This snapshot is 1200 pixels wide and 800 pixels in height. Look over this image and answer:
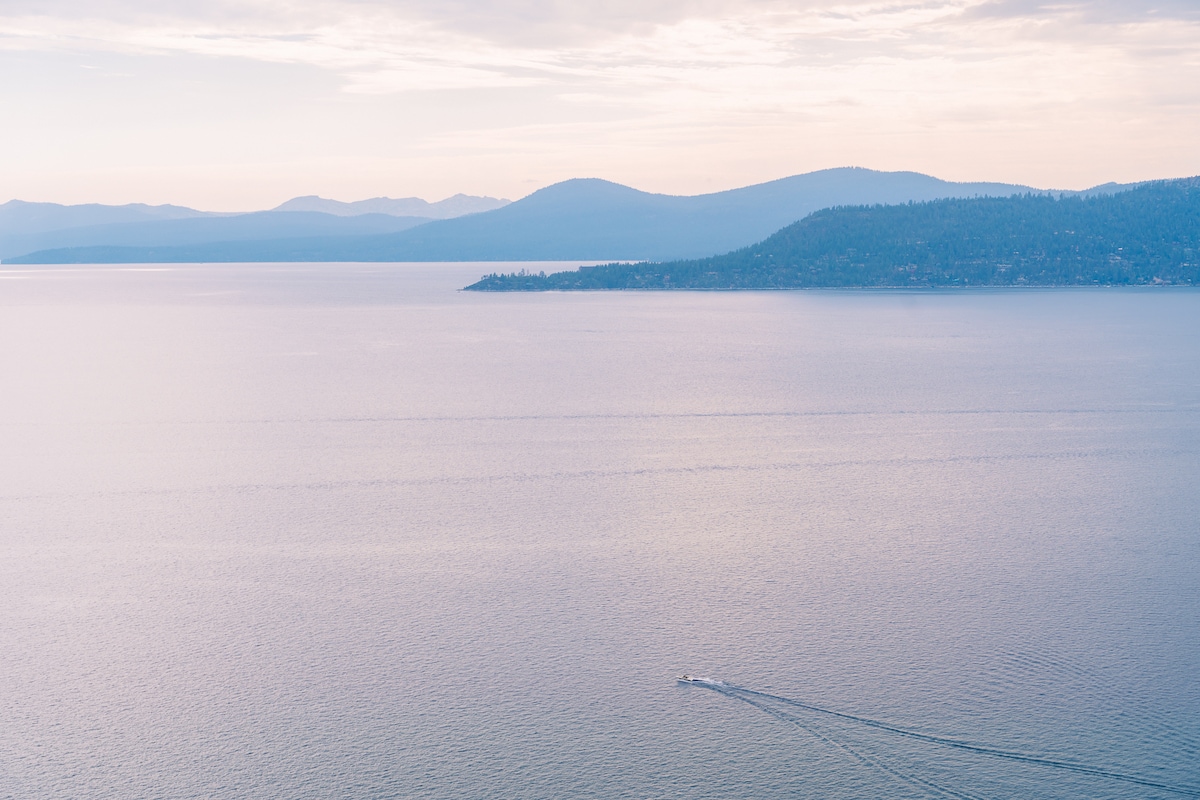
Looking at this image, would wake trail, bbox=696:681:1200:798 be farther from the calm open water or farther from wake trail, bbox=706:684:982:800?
wake trail, bbox=706:684:982:800

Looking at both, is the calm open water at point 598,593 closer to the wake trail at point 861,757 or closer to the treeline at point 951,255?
the wake trail at point 861,757

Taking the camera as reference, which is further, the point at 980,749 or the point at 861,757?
the point at 980,749

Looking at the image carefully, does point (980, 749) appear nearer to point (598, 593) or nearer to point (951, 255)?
point (598, 593)

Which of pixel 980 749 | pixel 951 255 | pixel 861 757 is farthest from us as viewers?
pixel 951 255

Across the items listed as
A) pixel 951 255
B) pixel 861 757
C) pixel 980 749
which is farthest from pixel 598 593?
pixel 951 255

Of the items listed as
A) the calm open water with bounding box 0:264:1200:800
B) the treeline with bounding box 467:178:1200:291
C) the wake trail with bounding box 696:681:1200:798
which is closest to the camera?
the wake trail with bounding box 696:681:1200:798

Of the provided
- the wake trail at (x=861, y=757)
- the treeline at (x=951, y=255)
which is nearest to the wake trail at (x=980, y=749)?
the wake trail at (x=861, y=757)

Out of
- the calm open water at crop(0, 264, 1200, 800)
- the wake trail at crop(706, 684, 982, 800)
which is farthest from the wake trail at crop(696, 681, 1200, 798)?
the wake trail at crop(706, 684, 982, 800)
